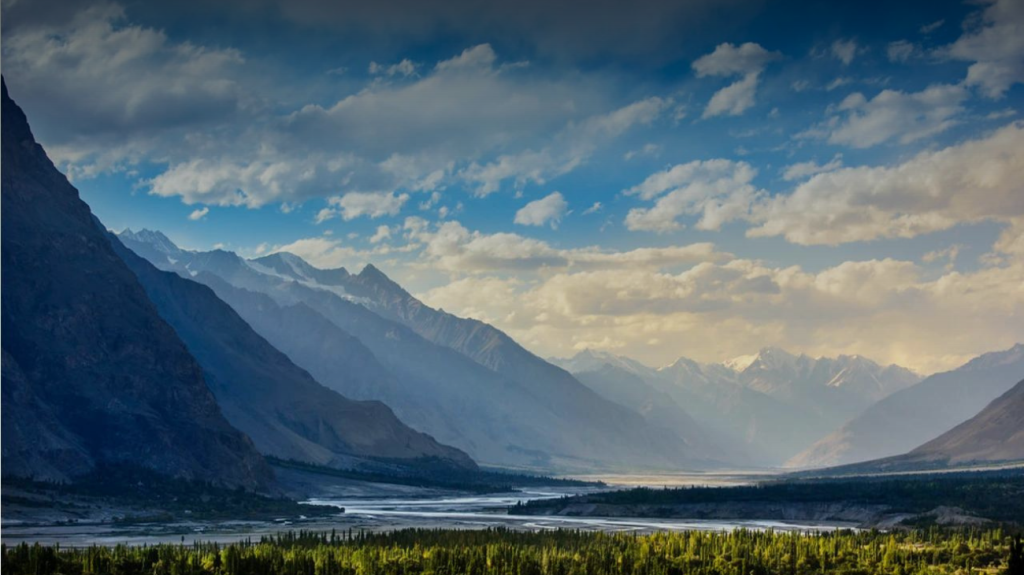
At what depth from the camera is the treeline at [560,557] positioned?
262ft

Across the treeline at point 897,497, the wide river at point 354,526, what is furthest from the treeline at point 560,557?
the treeline at point 897,497

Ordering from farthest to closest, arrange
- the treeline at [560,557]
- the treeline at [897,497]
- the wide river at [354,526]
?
the treeline at [897,497] < the wide river at [354,526] < the treeline at [560,557]

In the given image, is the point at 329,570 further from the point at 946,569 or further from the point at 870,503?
the point at 870,503

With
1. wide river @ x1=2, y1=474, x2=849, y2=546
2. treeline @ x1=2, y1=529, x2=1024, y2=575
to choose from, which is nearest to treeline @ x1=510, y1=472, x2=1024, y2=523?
wide river @ x1=2, y1=474, x2=849, y2=546

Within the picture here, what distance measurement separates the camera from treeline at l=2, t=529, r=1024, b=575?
262ft

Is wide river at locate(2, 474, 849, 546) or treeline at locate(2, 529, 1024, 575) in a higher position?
treeline at locate(2, 529, 1024, 575)

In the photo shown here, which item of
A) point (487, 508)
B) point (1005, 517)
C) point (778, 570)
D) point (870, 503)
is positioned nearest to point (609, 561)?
point (778, 570)

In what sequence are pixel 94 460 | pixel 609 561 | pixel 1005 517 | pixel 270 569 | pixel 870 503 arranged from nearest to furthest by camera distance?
pixel 270 569
pixel 609 561
pixel 1005 517
pixel 870 503
pixel 94 460

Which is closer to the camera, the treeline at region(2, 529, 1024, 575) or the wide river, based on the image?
the treeline at region(2, 529, 1024, 575)

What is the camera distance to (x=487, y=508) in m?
197

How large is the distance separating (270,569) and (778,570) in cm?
3801

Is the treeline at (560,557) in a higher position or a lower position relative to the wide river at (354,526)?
higher

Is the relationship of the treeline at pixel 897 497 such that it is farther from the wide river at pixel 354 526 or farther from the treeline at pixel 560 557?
the treeline at pixel 560 557

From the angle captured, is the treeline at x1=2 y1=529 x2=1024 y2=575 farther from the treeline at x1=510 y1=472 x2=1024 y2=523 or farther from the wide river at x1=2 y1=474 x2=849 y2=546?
the treeline at x1=510 y1=472 x2=1024 y2=523
